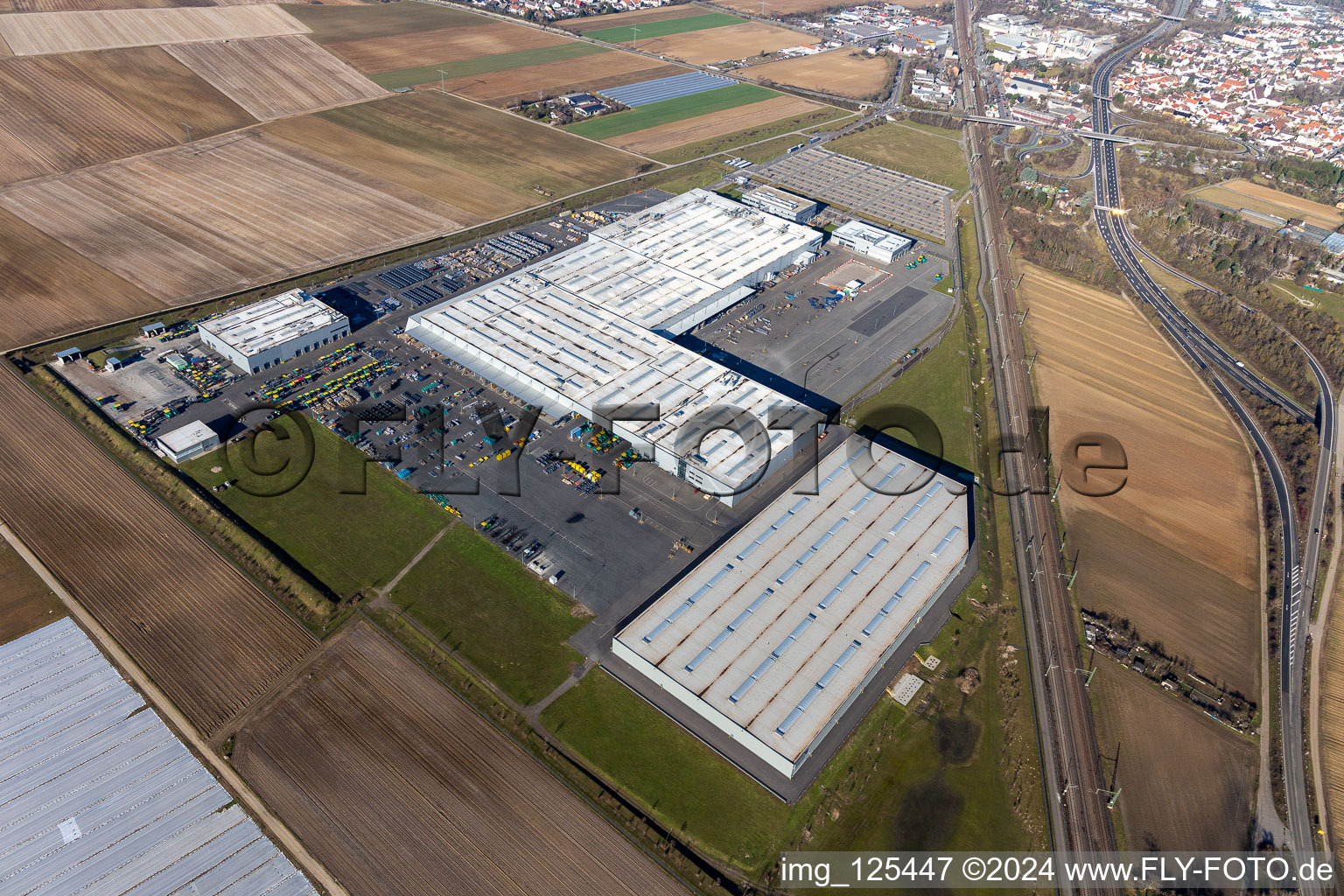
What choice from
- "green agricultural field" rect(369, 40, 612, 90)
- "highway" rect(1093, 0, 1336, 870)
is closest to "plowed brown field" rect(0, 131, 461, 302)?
"green agricultural field" rect(369, 40, 612, 90)

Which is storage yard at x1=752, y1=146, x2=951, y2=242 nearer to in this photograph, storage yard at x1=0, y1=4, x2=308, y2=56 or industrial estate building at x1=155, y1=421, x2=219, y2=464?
industrial estate building at x1=155, y1=421, x2=219, y2=464

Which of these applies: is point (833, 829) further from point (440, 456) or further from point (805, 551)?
point (440, 456)

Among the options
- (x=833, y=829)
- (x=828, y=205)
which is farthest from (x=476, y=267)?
(x=833, y=829)

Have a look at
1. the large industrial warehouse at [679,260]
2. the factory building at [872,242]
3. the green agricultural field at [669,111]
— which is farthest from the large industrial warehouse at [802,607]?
the green agricultural field at [669,111]

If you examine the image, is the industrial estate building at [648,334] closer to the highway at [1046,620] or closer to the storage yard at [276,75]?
the highway at [1046,620]

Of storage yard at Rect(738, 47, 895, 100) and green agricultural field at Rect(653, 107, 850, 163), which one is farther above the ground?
storage yard at Rect(738, 47, 895, 100)

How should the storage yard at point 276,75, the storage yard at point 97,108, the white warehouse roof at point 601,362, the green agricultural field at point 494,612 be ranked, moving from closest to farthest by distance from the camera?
the green agricultural field at point 494,612 < the white warehouse roof at point 601,362 < the storage yard at point 97,108 < the storage yard at point 276,75
